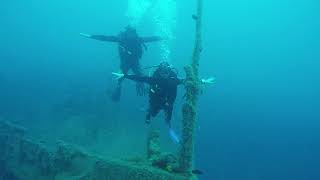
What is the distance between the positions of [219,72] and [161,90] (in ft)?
158

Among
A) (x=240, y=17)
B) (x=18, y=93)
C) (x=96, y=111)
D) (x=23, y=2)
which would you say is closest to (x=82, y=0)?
(x=23, y=2)

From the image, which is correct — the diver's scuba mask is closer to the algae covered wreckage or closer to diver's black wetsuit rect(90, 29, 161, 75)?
the algae covered wreckage

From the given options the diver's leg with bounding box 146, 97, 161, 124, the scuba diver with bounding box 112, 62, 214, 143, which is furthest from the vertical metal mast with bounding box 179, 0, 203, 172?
the diver's leg with bounding box 146, 97, 161, 124

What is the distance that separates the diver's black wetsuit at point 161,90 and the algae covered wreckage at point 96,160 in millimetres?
1108

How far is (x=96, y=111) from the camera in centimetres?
1966

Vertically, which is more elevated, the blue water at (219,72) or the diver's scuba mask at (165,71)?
the blue water at (219,72)

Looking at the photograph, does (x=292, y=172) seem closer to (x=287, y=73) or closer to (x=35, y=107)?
(x=35, y=107)

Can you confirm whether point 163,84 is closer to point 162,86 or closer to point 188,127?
point 162,86

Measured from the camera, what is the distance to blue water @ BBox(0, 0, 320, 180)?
2570 centimetres

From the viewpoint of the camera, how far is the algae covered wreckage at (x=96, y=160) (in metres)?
6.59

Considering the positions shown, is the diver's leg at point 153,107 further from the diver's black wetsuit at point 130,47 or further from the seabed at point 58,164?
the diver's black wetsuit at point 130,47

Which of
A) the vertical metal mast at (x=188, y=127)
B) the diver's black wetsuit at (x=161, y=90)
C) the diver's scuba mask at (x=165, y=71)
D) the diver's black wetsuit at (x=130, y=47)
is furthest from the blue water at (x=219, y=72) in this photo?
the vertical metal mast at (x=188, y=127)

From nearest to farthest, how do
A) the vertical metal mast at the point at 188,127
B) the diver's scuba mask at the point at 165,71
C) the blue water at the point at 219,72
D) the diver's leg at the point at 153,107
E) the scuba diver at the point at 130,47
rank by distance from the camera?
the vertical metal mast at the point at 188,127 < the diver's scuba mask at the point at 165,71 < the diver's leg at the point at 153,107 < the scuba diver at the point at 130,47 < the blue water at the point at 219,72

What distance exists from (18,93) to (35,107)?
5.25 metres
